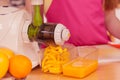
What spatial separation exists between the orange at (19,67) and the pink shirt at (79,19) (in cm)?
64

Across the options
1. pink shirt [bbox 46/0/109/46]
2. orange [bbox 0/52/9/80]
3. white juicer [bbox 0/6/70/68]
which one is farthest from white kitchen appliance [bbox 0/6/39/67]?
pink shirt [bbox 46/0/109/46]

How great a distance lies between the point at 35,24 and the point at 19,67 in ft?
0.53

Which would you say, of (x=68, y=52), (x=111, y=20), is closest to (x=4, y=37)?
(x=68, y=52)

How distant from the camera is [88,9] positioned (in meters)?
1.40

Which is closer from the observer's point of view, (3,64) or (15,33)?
(3,64)

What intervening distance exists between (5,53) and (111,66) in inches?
13.2

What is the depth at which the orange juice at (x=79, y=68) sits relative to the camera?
0.77 meters

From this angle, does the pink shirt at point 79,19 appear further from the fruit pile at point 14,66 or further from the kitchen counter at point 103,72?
the fruit pile at point 14,66

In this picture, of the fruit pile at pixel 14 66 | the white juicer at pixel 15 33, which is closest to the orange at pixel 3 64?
the fruit pile at pixel 14 66

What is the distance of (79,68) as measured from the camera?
0.77m

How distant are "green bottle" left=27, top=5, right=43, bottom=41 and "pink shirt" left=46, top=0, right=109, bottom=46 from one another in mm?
516

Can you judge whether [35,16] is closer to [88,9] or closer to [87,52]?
[87,52]

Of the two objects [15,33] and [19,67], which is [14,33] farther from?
[19,67]

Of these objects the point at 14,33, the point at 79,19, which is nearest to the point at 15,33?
the point at 14,33
